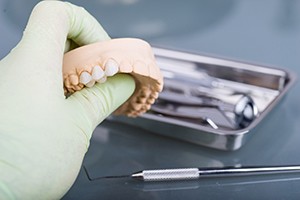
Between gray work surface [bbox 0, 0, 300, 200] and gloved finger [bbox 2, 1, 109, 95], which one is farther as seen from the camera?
gray work surface [bbox 0, 0, 300, 200]

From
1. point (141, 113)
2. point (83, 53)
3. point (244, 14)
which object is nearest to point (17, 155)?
point (83, 53)

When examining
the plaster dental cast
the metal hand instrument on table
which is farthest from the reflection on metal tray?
the plaster dental cast

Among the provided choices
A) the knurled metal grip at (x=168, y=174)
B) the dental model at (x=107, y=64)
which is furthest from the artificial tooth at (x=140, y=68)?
the knurled metal grip at (x=168, y=174)

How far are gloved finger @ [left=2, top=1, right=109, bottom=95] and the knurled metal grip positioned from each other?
16 centimetres

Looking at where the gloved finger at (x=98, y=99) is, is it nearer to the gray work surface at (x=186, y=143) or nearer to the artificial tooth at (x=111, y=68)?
the artificial tooth at (x=111, y=68)

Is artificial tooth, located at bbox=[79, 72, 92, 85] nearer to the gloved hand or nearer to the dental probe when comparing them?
the gloved hand

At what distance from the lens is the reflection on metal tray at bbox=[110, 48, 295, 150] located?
702 millimetres

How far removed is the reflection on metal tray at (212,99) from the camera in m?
0.70

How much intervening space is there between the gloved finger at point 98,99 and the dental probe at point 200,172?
108 millimetres

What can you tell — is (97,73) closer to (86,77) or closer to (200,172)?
(86,77)

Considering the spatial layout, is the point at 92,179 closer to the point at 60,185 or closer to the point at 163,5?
the point at 60,185

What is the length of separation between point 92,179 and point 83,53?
17 centimetres

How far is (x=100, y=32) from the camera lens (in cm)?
62

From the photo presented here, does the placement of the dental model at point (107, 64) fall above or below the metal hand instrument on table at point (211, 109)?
above
